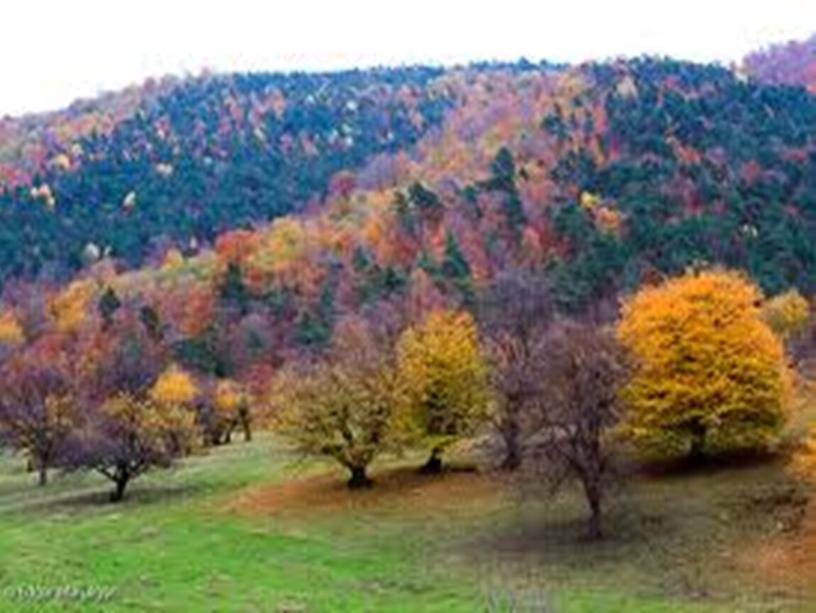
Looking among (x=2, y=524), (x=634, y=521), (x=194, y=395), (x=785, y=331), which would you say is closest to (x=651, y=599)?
(x=634, y=521)

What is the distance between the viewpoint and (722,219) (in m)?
190

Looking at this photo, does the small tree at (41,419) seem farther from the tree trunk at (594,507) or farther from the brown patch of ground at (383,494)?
the tree trunk at (594,507)

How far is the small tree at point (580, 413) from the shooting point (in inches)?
2373

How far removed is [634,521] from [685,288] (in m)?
15.7

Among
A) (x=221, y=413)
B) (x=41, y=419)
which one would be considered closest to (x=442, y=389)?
(x=41, y=419)

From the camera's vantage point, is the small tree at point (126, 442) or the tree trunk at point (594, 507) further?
the small tree at point (126, 442)

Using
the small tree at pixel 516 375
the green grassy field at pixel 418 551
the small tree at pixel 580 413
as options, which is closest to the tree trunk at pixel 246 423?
the small tree at pixel 516 375

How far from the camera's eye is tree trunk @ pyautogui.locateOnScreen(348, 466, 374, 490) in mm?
77000

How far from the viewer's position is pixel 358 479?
3051 inches

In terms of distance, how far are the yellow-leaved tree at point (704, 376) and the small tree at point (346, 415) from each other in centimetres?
1399

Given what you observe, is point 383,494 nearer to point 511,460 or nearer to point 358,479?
point 358,479

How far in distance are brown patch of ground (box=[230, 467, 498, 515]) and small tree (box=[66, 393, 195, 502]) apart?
7095 mm

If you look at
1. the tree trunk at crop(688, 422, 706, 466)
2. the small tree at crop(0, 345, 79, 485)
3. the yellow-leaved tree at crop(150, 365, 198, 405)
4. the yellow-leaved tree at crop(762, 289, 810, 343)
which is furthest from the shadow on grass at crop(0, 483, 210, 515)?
the yellow-leaved tree at crop(762, 289, 810, 343)

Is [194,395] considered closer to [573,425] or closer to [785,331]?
[785,331]
